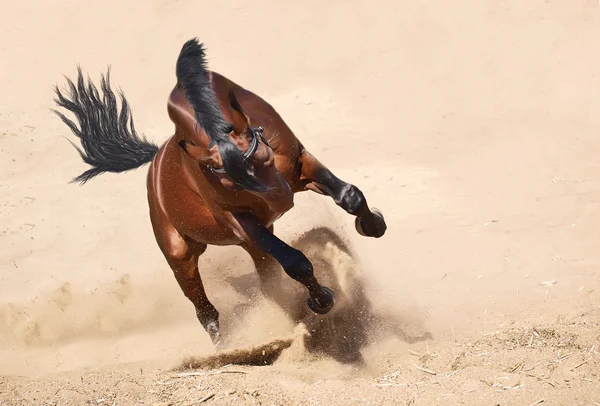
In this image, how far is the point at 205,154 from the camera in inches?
158

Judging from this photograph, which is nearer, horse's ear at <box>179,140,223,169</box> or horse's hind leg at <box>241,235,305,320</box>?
horse's ear at <box>179,140,223,169</box>

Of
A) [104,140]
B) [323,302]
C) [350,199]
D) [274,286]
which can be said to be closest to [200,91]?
[350,199]

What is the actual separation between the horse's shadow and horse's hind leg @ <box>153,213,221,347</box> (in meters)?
0.42

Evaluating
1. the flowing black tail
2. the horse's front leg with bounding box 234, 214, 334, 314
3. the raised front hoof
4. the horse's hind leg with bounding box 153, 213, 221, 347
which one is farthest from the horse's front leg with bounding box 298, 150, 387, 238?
the flowing black tail

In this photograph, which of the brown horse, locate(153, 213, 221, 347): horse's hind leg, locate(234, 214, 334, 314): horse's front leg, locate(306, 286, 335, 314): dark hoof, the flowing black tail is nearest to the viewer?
the brown horse

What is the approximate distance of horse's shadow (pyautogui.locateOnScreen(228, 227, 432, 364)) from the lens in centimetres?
535

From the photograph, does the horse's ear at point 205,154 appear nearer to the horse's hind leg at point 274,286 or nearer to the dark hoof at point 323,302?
the dark hoof at point 323,302

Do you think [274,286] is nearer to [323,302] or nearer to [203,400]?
[323,302]

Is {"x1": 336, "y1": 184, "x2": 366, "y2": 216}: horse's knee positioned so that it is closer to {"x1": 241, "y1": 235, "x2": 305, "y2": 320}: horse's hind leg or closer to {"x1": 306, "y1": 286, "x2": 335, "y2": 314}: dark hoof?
{"x1": 306, "y1": 286, "x2": 335, "y2": 314}: dark hoof

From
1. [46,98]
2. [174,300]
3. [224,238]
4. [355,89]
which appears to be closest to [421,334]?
[224,238]

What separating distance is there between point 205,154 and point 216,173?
13cm

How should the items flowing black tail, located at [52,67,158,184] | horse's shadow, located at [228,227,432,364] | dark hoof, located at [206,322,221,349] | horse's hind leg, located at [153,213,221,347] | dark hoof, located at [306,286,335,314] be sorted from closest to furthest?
dark hoof, located at [306,286,335,314] → horse's hind leg, located at [153,213,221,347] → horse's shadow, located at [228,227,432,364] → dark hoof, located at [206,322,221,349] → flowing black tail, located at [52,67,158,184]

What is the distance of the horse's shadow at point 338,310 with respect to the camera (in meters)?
5.35

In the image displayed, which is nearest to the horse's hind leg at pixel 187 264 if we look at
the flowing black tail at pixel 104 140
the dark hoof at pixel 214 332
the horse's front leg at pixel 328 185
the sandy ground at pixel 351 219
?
the dark hoof at pixel 214 332
